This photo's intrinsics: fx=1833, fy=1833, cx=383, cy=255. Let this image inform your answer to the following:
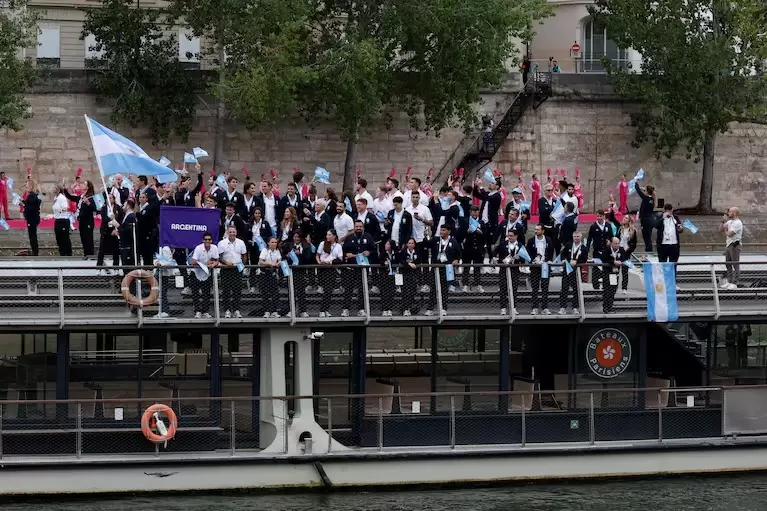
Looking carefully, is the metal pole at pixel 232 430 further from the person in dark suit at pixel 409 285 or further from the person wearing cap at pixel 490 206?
the person wearing cap at pixel 490 206

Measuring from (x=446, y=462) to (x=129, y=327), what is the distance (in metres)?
5.27

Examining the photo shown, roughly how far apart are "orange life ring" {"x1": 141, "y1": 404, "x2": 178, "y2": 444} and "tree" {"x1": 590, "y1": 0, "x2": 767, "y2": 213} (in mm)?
30802

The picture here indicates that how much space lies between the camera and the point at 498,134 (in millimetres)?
57469

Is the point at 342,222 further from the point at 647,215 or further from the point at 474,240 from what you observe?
the point at 647,215

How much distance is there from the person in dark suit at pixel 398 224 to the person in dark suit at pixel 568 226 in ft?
8.63

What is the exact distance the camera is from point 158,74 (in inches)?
2089

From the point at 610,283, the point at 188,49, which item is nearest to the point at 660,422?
the point at 610,283

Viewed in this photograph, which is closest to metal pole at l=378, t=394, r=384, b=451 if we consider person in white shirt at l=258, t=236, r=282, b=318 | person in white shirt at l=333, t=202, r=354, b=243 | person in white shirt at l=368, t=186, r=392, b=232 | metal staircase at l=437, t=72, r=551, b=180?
person in white shirt at l=258, t=236, r=282, b=318

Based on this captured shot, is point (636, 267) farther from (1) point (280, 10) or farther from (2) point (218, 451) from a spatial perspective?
A: (1) point (280, 10)

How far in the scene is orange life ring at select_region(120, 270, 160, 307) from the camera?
26609 millimetres

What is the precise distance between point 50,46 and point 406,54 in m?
11.2

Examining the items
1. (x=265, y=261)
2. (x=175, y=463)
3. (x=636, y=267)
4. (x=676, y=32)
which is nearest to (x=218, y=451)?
(x=175, y=463)

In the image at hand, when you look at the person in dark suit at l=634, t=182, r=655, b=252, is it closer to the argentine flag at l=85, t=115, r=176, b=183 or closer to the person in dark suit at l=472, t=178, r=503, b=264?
the person in dark suit at l=472, t=178, r=503, b=264

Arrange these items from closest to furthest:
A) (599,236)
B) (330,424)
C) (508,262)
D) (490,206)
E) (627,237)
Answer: (330,424) < (508,262) < (599,236) < (627,237) < (490,206)
